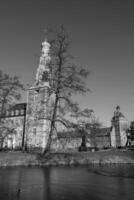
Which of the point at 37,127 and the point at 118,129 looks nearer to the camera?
the point at 37,127

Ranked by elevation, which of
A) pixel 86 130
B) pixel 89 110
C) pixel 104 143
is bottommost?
pixel 104 143

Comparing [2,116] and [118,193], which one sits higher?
[2,116]

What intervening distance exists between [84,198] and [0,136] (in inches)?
940

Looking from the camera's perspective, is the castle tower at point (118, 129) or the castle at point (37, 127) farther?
the castle tower at point (118, 129)

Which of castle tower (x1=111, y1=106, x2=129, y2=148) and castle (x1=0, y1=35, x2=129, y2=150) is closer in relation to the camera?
castle (x1=0, y1=35, x2=129, y2=150)

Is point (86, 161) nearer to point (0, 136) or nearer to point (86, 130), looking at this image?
point (86, 130)

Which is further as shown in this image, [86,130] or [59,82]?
[59,82]

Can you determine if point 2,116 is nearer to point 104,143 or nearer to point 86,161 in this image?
point 86,161

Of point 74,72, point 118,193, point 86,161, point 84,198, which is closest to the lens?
point 84,198

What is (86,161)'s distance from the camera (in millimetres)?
28047

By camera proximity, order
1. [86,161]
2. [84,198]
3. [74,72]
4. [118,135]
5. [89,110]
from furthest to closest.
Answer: [118,135] < [86,161] < [74,72] < [89,110] < [84,198]

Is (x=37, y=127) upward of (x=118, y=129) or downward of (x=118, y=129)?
upward

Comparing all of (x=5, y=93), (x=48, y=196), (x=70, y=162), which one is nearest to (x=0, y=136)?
(x=5, y=93)

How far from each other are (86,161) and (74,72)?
13.5m
